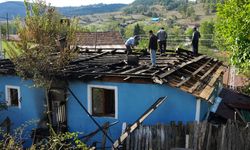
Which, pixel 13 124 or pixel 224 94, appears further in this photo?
pixel 224 94

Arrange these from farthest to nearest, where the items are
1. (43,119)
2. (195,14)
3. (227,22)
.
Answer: (195,14) < (227,22) < (43,119)

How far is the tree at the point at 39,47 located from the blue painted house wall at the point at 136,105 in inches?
52.6

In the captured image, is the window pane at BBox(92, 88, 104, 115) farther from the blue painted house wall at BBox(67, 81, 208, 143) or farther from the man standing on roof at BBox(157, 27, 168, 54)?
the man standing on roof at BBox(157, 27, 168, 54)

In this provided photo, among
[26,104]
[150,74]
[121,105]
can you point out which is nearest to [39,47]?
[26,104]

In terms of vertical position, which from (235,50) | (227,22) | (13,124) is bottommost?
(13,124)

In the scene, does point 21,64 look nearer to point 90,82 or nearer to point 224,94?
point 90,82

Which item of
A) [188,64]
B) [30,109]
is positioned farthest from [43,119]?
[188,64]

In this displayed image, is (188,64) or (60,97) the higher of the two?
(188,64)

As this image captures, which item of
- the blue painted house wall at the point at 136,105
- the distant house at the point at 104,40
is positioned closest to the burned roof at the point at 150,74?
the blue painted house wall at the point at 136,105

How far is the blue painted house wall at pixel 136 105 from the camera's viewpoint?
11.2m

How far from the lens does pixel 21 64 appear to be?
455 inches

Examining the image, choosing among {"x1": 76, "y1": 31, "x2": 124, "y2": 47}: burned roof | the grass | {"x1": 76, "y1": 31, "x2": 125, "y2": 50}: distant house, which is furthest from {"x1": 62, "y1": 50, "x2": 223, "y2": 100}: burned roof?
{"x1": 76, "y1": 31, "x2": 124, "y2": 47}: burned roof

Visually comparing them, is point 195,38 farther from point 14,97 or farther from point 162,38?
point 14,97

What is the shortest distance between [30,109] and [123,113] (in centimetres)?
411
